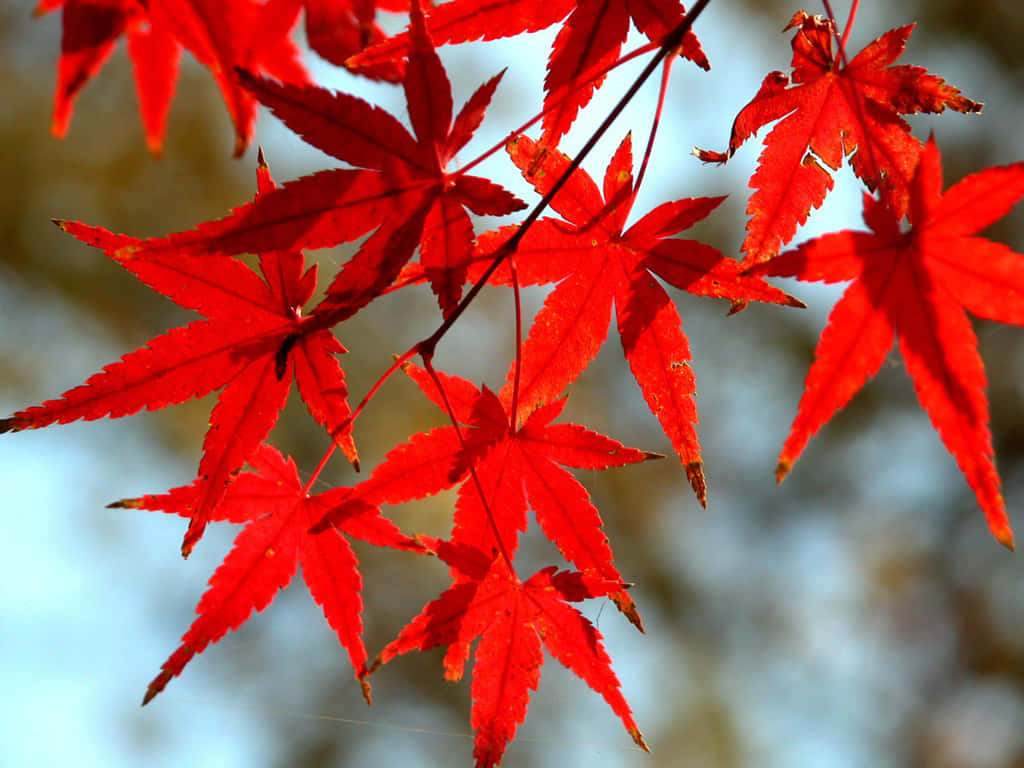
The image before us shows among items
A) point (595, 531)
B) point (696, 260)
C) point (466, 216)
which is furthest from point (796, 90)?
point (595, 531)

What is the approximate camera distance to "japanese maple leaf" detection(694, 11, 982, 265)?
2.70 feet

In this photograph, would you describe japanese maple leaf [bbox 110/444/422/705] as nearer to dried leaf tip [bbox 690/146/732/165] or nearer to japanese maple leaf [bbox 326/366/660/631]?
japanese maple leaf [bbox 326/366/660/631]

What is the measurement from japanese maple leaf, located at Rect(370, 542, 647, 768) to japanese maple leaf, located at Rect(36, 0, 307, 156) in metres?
0.61

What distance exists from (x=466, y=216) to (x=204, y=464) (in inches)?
16.3

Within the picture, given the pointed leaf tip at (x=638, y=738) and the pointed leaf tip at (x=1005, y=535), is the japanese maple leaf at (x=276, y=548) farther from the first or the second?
the pointed leaf tip at (x=1005, y=535)

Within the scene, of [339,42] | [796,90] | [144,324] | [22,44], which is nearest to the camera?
[796,90]

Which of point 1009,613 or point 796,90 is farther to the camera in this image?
point 1009,613

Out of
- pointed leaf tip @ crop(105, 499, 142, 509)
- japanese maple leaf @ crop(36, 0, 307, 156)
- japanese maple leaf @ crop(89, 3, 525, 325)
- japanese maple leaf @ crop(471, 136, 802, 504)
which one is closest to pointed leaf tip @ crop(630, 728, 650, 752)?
japanese maple leaf @ crop(471, 136, 802, 504)

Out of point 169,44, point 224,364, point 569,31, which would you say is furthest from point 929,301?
point 169,44

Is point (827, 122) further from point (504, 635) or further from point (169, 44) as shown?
point (169, 44)

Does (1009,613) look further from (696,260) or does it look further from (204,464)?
(204,464)

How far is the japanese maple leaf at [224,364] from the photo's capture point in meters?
0.76

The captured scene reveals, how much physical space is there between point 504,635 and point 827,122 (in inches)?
30.8

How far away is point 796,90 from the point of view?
875 millimetres
